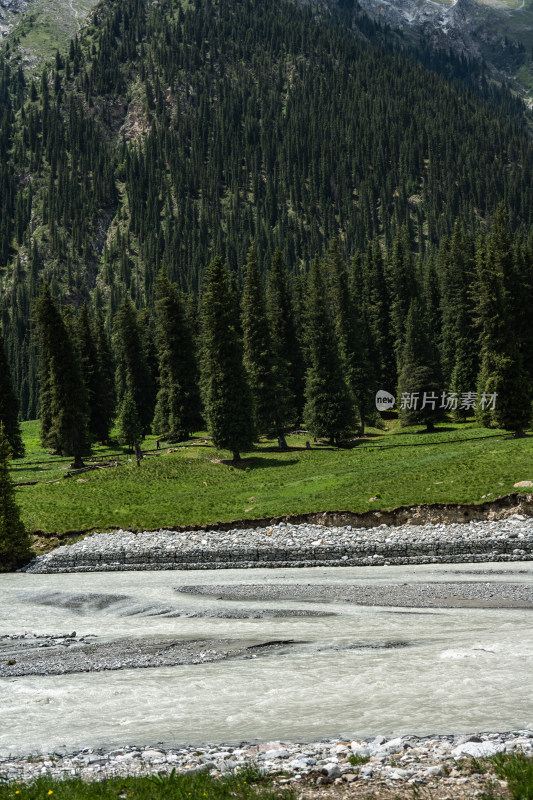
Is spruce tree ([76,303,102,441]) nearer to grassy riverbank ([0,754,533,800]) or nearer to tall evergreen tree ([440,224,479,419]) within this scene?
tall evergreen tree ([440,224,479,419])

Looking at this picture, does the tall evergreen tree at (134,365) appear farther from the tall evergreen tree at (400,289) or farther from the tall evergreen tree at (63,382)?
the tall evergreen tree at (400,289)

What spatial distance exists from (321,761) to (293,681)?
5863 mm

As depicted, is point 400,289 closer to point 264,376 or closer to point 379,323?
point 379,323

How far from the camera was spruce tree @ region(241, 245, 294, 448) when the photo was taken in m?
69.0

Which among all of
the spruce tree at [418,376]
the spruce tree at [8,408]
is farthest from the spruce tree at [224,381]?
the spruce tree at [8,408]

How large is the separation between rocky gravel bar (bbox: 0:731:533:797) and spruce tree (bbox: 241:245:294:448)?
54.1 metres

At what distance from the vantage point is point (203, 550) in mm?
37094

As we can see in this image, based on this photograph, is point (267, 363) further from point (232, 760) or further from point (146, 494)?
point (232, 760)

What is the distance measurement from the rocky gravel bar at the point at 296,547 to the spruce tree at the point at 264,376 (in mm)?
29073

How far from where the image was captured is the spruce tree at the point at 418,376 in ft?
250

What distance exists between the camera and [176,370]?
74812 millimetres

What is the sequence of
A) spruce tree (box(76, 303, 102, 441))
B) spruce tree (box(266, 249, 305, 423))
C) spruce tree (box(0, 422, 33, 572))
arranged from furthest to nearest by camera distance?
spruce tree (box(76, 303, 102, 441)) → spruce tree (box(266, 249, 305, 423)) → spruce tree (box(0, 422, 33, 572))

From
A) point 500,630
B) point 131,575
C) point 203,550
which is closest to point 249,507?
point 203,550

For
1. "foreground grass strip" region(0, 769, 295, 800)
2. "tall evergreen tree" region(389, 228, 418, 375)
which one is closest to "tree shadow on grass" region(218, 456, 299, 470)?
"tall evergreen tree" region(389, 228, 418, 375)
